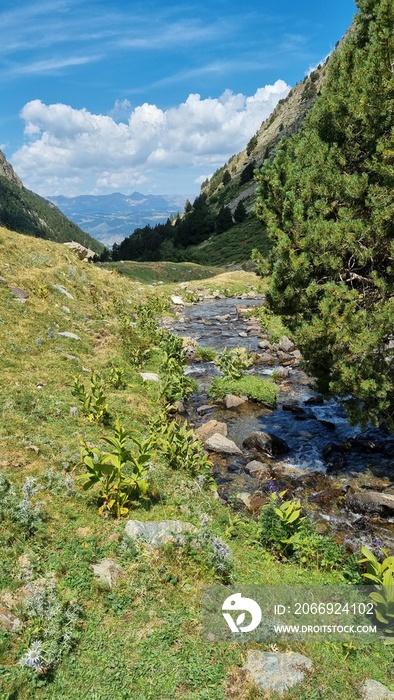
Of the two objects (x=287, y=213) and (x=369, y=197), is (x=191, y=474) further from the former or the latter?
(x=369, y=197)

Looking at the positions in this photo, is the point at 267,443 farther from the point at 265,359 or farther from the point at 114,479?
the point at 265,359

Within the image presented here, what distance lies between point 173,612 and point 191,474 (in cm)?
489

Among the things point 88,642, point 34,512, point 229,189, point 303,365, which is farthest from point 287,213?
point 229,189

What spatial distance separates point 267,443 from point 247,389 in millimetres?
4836

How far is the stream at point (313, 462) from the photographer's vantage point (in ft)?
33.6

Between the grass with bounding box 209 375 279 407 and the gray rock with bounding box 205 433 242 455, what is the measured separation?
14.5 feet

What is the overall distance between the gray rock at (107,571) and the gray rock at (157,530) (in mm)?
663

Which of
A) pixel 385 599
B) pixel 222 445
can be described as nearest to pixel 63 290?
pixel 222 445

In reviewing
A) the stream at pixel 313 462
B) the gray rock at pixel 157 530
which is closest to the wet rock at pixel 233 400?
the stream at pixel 313 462

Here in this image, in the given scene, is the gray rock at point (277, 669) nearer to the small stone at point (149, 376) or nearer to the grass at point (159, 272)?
the small stone at point (149, 376)

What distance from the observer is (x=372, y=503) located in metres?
10.5

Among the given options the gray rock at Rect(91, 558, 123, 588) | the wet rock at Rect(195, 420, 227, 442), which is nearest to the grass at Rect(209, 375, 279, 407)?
the wet rock at Rect(195, 420, 227, 442)

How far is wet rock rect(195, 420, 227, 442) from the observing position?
14812 millimetres

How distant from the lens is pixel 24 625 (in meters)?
5.61
